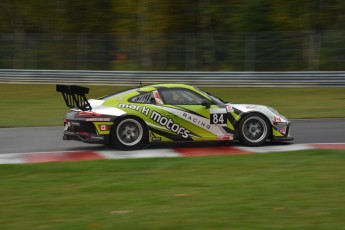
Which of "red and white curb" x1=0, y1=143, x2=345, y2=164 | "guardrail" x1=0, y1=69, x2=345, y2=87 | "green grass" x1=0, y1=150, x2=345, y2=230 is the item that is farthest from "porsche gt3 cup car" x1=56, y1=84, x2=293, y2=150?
"guardrail" x1=0, y1=69, x2=345, y2=87

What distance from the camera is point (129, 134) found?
11.8 metres

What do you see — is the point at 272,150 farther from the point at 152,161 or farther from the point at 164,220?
the point at 164,220

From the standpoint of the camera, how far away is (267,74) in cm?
2812

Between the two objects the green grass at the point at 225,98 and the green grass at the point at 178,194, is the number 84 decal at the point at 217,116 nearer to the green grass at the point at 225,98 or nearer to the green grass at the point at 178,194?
the green grass at the point at 178,194

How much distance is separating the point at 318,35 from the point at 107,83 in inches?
396

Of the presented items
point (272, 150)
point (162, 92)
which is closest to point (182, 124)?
point (162, 92)

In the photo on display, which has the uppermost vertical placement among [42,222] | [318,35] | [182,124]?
[318,35]

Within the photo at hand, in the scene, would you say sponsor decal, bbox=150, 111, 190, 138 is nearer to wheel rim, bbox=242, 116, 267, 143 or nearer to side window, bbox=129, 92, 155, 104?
side window, bbox=129, 92, 155, 104

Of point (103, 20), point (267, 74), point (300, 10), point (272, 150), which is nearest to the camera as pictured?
point (272, 150)

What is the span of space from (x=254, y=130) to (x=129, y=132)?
2.44 meters

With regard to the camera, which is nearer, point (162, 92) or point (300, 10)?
point (162, 92)

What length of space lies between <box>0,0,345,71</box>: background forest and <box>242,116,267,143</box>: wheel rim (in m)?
17.2

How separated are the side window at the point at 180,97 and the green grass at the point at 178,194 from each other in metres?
2.14

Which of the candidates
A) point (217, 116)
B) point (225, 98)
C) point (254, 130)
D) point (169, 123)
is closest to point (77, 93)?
point (169, 123)
